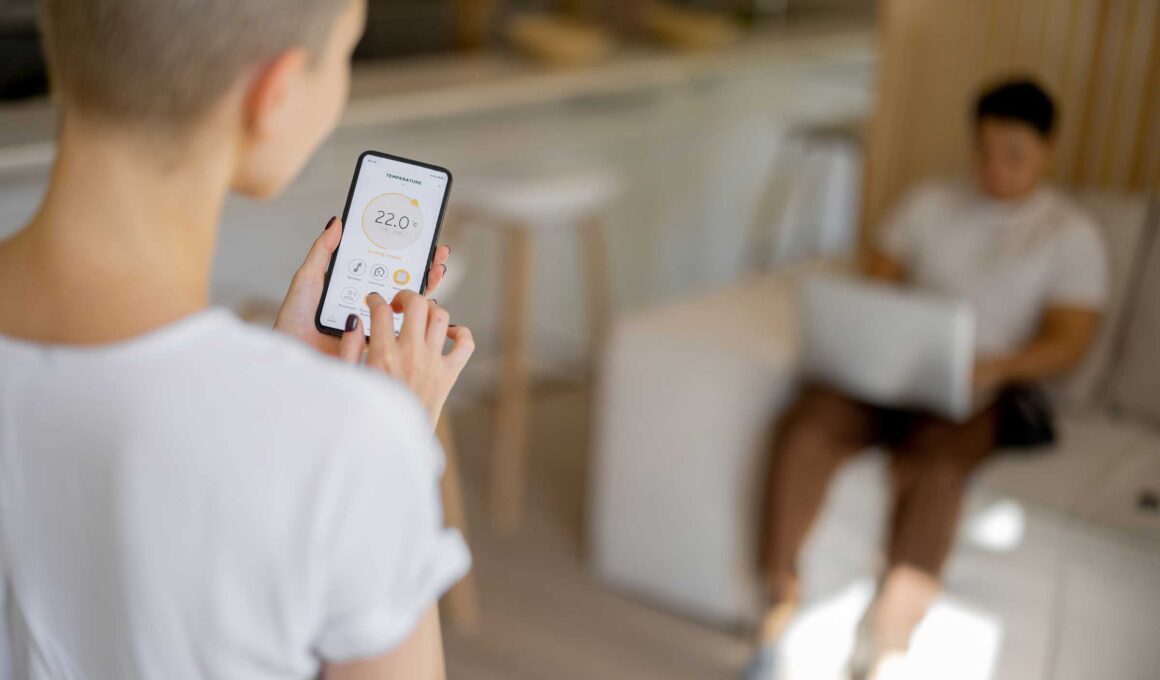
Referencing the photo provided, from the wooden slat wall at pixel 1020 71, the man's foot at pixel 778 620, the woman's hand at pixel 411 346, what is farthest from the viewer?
the wooden slat wall at pixel 1020 71

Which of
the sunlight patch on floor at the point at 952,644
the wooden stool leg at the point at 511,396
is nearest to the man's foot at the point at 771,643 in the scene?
the sunlight patch on floor at the point at 952,644

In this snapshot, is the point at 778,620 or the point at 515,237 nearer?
the point at 778,620

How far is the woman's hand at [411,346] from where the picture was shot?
73 cm

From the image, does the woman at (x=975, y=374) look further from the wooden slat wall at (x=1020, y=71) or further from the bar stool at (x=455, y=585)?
the bar stool at (x=455, y=585)

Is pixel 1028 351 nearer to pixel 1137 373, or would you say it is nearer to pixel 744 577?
pixel 1137 373

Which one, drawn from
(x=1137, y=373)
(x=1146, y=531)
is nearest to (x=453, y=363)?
(x=1146, y=531)

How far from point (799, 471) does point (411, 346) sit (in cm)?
162

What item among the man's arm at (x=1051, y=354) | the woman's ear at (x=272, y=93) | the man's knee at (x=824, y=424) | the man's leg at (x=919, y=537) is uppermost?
the woman's ear at (x=272, y=93)

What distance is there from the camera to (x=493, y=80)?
319 cm

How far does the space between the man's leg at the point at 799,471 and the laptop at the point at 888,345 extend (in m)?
0.05

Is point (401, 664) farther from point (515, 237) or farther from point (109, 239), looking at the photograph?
point (515, 237)

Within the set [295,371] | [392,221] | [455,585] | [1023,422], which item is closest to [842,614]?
[1023,422]

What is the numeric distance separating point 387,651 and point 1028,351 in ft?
6.29

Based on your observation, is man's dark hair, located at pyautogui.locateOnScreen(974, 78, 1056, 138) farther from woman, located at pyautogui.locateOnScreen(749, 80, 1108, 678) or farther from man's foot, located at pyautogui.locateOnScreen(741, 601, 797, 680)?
man's foot, located at pyautogui.locateOnScreen(741, 601, 797, 680)
